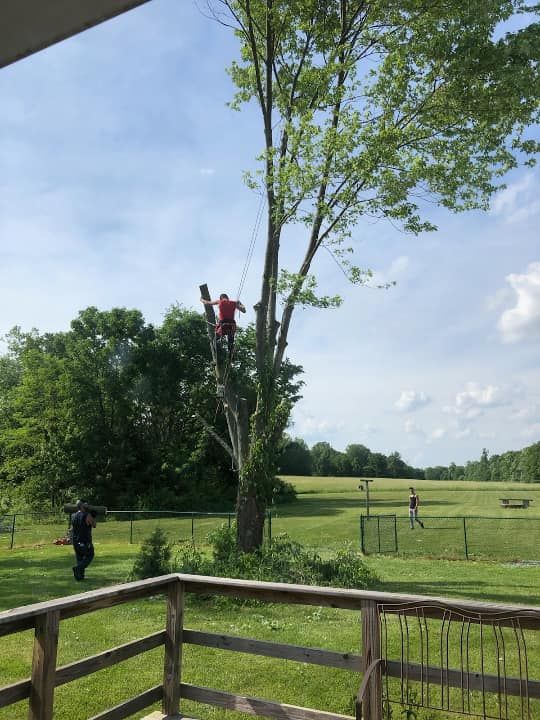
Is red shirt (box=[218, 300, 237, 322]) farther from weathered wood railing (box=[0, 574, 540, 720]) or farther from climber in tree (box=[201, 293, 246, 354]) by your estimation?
weathered wood railing (box=[0, 574, 540, 720])

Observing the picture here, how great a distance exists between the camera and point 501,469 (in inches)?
6407

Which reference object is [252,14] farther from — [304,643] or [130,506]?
[130,506]

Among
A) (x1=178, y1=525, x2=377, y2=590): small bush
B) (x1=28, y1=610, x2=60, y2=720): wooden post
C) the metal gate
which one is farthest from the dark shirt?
(x1=28, y1=610, x2=60, y2=720): wooden post

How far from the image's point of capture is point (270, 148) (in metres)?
14.2

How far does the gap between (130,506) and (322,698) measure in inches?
1291

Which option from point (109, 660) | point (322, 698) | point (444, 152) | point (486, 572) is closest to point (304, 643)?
point (322, 698)

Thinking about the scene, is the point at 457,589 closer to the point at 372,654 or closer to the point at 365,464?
the point at 372,654

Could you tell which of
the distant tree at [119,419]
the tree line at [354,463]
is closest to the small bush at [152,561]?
the distant tree at [119,419]

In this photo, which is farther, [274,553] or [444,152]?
[444,152]

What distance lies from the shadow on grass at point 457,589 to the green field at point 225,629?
2 centimetres

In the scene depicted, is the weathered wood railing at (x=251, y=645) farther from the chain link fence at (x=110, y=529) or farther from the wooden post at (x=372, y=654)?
the chain link fence at (x=110, y=529)

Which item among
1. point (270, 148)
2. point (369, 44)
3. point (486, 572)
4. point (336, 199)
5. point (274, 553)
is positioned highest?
point (369, 44)

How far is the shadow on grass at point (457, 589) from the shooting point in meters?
12.1

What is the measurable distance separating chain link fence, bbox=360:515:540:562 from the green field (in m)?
1.98
